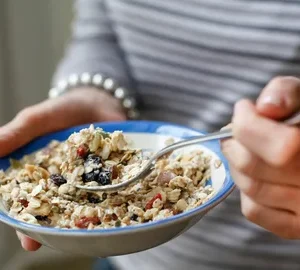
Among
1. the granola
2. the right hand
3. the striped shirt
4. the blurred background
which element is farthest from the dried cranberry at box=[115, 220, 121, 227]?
the blurred background

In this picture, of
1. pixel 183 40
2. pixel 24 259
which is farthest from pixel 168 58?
pixel 24 259

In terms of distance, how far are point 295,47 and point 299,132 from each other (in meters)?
0.33

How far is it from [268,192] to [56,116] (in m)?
0.32

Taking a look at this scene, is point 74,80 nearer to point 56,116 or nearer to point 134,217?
point 56,116

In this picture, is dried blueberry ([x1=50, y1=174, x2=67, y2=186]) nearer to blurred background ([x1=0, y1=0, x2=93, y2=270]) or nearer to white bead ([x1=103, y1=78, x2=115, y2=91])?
white bead ([x1=103, y1=78, x2=115, y2=91])

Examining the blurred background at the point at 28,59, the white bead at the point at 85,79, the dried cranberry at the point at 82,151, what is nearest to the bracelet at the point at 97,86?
the white bead at the point at 85,79

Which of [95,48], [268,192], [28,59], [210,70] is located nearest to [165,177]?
[268,192]

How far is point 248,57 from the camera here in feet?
2.67

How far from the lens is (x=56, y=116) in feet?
2.48

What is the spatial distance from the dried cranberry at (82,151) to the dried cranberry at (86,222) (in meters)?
0.08

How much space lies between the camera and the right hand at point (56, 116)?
0.68 m

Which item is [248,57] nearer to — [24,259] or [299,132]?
[299,132]

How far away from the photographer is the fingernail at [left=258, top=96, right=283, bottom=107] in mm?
472

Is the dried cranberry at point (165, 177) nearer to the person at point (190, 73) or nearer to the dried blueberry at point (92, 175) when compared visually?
the dried blueberry at point (92, 175)
